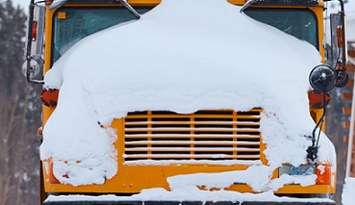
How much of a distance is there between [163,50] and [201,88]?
0.62m

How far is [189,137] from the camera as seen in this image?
7.86 meters

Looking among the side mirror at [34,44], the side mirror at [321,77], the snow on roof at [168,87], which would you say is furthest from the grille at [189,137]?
the side mirror at [34,44]

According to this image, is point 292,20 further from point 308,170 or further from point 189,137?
point 189,137

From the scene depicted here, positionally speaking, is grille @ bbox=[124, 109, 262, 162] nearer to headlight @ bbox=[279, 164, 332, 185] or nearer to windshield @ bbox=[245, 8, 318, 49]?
headlight @ bbox=[279, 164, 332, 185]

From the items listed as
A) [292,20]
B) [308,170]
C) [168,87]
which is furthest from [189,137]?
[292,20]

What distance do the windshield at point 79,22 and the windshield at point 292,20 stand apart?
1.11 m

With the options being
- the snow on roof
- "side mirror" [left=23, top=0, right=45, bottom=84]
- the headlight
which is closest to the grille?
the snow on roof

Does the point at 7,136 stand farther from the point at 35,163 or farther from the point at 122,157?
the point at 122,157

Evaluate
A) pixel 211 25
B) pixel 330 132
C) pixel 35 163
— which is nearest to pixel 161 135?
pixel 211 25

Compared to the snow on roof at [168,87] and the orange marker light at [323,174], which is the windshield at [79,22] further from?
the orange marker light at [323,174]

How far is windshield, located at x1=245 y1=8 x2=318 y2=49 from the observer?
917cm

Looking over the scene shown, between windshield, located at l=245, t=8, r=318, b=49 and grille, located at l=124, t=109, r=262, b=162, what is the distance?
159cm

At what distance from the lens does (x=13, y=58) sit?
5306 cm

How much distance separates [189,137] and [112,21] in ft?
6.08
